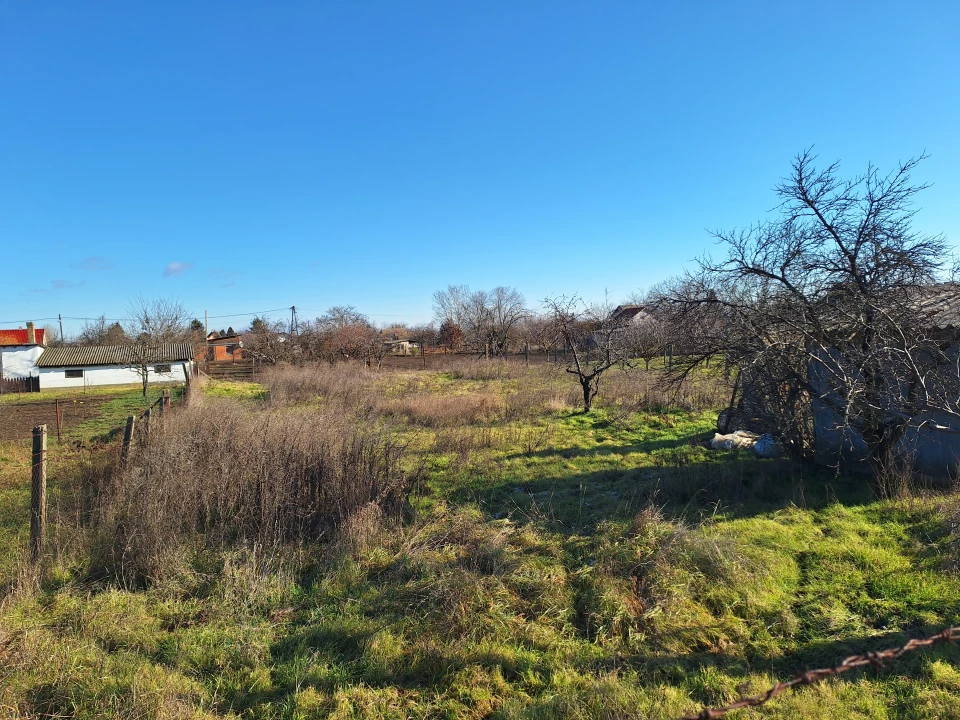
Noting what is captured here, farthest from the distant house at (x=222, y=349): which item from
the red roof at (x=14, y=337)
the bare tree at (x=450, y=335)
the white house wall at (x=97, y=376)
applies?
the bare tree at (x=450, y=335)

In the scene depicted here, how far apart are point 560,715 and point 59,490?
716cm

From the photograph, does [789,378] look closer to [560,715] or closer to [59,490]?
[560,715]

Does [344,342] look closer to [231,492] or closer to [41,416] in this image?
[41,416]

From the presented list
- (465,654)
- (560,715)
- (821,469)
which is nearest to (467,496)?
(465,654)

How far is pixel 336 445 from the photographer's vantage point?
6.39 metres

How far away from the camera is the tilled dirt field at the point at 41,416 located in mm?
14102

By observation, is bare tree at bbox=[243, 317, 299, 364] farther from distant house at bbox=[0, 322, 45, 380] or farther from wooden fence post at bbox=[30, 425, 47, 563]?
wooden fence post at bbox=[30, 425, 47, 563]

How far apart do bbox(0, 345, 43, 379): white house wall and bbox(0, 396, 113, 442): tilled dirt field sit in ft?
70.3

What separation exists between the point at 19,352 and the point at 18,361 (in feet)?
2.46

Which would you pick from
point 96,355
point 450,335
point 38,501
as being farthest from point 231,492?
point 450,335

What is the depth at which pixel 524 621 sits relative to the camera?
3.85 metres

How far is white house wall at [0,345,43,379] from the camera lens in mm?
38188

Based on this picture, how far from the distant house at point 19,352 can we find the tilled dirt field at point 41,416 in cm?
2087

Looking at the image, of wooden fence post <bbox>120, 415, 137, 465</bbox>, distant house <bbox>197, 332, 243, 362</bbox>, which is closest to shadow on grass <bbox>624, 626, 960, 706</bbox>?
wooden fence post <bbox>120, 415, 137, 465</bbox>
